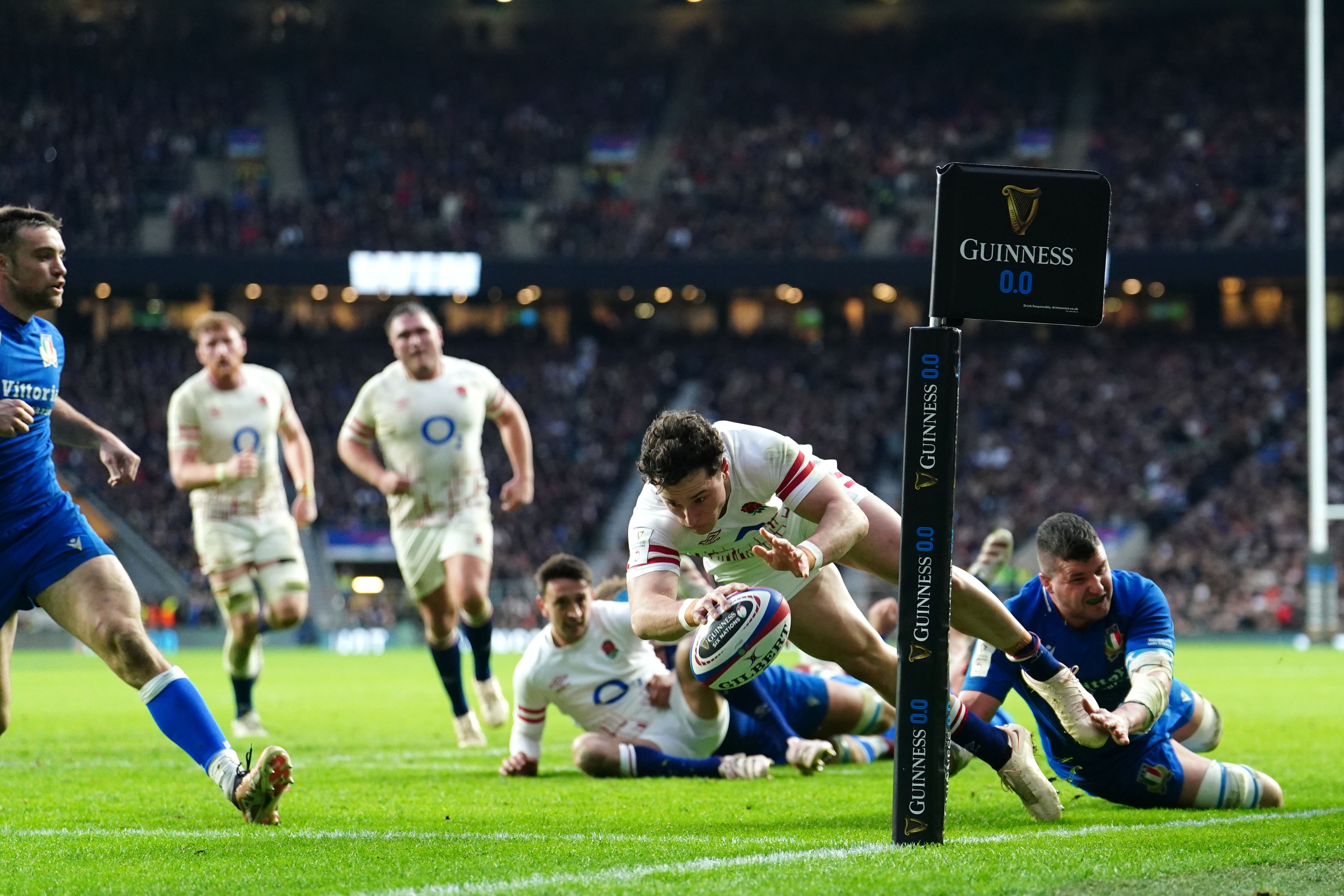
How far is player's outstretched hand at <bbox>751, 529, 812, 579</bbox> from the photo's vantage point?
5039 mm

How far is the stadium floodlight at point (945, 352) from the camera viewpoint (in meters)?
5.12

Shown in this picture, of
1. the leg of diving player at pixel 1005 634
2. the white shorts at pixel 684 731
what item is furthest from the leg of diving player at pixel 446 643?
the leg of diving player at pixel 1005 634

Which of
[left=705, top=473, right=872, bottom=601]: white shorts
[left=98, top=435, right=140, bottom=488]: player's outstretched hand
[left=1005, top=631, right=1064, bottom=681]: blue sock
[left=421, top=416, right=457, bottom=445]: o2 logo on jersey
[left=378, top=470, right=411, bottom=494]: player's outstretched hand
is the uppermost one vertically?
[left=421, top=416, right=457, bottom=445]: o2 logo on jersey

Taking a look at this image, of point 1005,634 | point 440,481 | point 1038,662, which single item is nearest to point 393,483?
point 440,481

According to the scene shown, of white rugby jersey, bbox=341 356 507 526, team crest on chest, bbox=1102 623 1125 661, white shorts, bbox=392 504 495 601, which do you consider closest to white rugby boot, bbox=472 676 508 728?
white shorts, bbox=392 504 495 601

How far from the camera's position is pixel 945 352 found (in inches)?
204

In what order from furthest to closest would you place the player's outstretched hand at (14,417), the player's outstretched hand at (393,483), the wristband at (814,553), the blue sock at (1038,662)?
the player's outstretched hand at (393,483) < the blue sock at (1038,662) < the player's outstretched hand at (14,417) < the wristband at (814,553)

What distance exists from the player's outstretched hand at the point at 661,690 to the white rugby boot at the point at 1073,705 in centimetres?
277

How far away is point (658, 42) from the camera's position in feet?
160

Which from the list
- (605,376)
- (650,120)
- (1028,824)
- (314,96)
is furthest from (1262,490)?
(1028,824)

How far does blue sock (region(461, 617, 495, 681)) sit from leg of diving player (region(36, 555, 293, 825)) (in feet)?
16.4

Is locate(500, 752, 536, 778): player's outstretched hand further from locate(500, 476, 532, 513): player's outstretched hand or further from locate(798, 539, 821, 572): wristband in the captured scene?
A: locate(798, 539, 821, 572): wristband

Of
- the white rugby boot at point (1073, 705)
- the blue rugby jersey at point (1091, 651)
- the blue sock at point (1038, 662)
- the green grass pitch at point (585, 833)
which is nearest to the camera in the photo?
the green grass pitch at point (585, 833)

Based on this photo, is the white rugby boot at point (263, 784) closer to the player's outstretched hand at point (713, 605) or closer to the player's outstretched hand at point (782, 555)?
the player's outstretched hand at point (713, 605)
